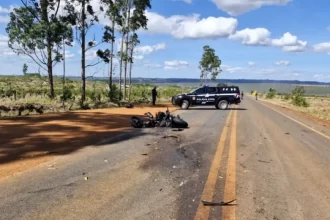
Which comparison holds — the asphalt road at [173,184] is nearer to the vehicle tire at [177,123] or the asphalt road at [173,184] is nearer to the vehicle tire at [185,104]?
the vehicle tire at [177,123]

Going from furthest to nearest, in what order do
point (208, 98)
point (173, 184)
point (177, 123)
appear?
1. point (208, 98)
2. point (177, 123)
3. point (173, 184)

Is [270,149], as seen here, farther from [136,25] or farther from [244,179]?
[136,25]

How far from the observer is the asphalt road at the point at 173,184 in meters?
4.89

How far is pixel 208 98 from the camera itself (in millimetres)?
29219

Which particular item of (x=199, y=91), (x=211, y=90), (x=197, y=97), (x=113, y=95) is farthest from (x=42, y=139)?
(x=113, y=95)

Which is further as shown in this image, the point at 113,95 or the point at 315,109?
the point at 315,109

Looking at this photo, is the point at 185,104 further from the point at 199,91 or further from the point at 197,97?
the point at 199,91

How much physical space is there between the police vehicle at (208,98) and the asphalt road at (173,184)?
A: 18539mm

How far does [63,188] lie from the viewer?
5.87m

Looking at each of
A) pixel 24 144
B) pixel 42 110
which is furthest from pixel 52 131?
pixel 42 110

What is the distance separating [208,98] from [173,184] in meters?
23.4

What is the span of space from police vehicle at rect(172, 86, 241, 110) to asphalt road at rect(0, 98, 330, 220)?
60.8ft

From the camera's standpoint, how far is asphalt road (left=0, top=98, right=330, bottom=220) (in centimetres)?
489

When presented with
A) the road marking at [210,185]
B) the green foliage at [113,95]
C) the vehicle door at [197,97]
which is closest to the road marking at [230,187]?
the road marking at [210,185]
